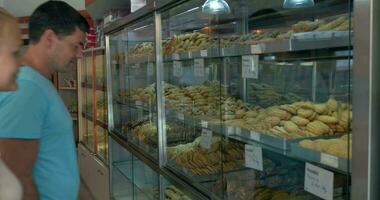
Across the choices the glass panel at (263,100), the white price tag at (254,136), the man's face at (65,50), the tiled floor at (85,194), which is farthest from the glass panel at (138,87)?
the tiled floor at (85,194)

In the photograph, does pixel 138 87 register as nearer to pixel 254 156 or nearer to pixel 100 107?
pixel 100 107

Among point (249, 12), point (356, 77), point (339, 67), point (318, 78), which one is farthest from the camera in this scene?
point (249, 12)

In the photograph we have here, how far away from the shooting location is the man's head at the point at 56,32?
6.12 ft

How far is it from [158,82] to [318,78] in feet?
3.78

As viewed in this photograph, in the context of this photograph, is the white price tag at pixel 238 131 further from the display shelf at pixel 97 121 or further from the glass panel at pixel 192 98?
the display shelf at pixel 97 121

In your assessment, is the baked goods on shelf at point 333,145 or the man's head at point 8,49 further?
the baked goods on shelf at point 333,145

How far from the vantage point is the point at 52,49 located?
1877mm

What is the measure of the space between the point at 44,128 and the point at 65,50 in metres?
0.39

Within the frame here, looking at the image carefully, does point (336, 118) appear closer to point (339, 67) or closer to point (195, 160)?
point (339, 67)

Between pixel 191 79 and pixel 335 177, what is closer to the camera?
pixel 335 177

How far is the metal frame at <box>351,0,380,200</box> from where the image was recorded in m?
0.99

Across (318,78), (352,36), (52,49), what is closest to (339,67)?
(318,78)

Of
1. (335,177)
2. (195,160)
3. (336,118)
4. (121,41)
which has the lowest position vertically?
(195,160)

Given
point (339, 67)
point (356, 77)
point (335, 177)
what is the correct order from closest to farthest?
point (356, 77) < point (335, 177) < point (339, 67)
